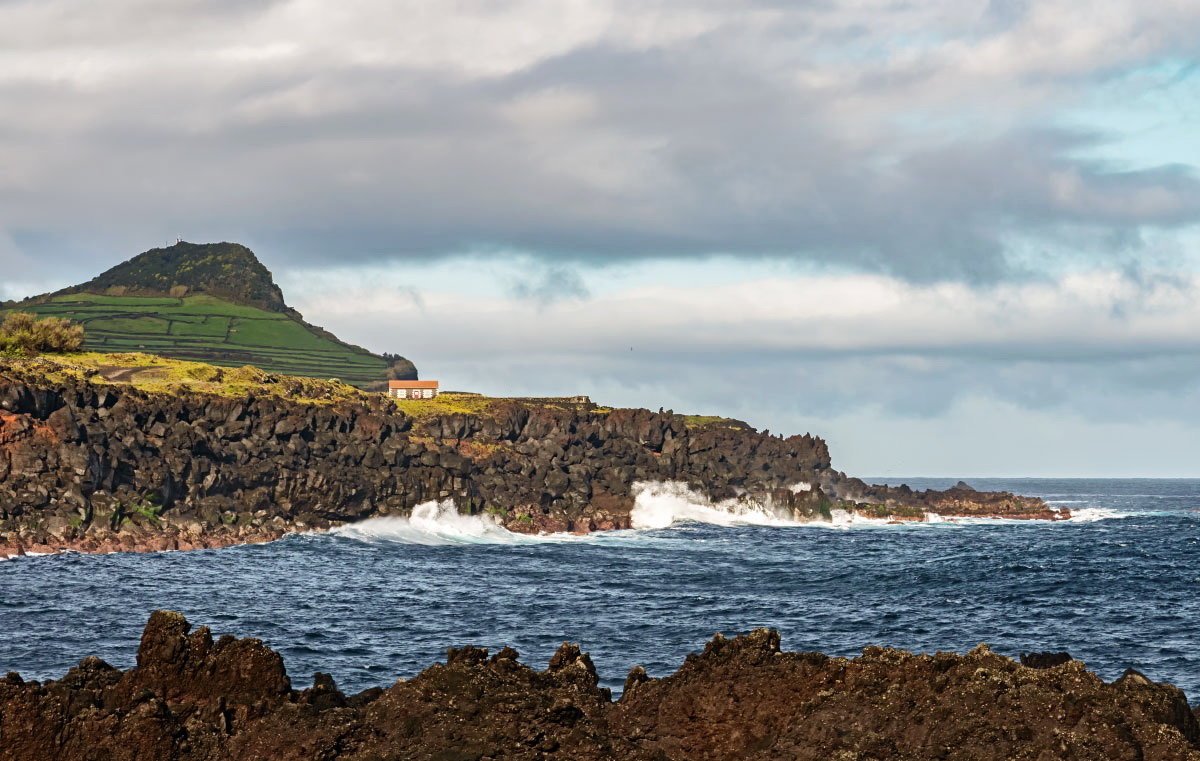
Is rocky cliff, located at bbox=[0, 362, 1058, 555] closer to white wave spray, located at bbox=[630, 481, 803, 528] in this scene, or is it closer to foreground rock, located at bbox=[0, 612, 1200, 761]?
white wave spray, located at bbox=[630, 481, 803, 528]

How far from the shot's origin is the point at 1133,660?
46844 mm

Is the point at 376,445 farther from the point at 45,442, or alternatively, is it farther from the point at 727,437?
the point at 727,437

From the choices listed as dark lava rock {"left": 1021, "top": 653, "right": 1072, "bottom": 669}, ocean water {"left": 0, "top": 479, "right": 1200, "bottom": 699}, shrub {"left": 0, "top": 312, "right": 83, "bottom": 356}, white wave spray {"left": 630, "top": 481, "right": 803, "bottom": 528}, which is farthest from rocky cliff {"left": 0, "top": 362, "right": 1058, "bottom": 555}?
dark lava rock {"left": 1021, "top": 653, "right": 1072, "bottom": 669}

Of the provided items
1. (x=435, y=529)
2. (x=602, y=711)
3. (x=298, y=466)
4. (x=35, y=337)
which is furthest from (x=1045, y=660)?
(x=35, y=337)

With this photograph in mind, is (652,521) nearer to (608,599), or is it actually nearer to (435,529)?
(435,529)

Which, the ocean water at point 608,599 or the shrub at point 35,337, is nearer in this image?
the ocean water at point 608,599

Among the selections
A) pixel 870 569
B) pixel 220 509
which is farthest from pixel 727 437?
pixel 870 569

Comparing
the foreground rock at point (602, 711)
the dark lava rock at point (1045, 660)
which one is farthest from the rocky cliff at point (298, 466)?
the dark lava rock at point (1045, 660)

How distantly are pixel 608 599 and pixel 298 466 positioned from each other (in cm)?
6843

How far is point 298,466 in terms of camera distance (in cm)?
13012

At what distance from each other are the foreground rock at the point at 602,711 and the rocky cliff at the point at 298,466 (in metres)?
76.3

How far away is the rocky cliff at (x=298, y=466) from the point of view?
4131 inches

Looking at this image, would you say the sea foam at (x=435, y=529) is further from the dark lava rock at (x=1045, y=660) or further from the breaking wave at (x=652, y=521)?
the dark lava rock at (x=1045, y=660)

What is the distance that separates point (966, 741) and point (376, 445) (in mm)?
123744
